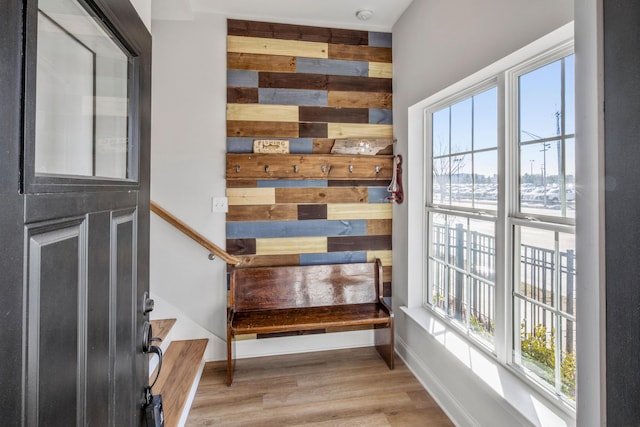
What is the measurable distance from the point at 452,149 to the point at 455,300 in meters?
1.03

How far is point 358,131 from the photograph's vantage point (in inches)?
108

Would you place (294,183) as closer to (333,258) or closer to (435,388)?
(333,258)

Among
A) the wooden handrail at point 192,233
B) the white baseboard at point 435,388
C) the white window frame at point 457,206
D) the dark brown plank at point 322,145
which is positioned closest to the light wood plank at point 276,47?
the dark brown plank at point 322,145

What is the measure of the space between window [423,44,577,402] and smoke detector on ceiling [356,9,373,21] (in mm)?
944

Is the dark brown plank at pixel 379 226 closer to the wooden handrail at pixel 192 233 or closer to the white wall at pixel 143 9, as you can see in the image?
the wooden handrail at pixel 192 233

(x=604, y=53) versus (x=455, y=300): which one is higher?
(x=604, y=53)

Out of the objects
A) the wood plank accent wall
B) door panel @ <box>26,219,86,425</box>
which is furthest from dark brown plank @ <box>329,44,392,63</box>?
door panel @ <box>26,219,86,425</box>

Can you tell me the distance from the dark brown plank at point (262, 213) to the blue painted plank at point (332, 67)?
3.83ft

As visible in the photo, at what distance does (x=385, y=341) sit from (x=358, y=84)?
2168mm

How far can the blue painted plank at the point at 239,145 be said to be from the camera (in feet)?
8.39

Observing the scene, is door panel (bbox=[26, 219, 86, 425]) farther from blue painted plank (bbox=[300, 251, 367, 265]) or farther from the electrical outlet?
blue painted plank (bbox=[300, 251, 367, 265])

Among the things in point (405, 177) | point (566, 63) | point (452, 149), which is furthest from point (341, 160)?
point (566, 63)

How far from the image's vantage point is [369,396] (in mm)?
2080

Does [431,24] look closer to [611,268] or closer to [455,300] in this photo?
[455,300]
